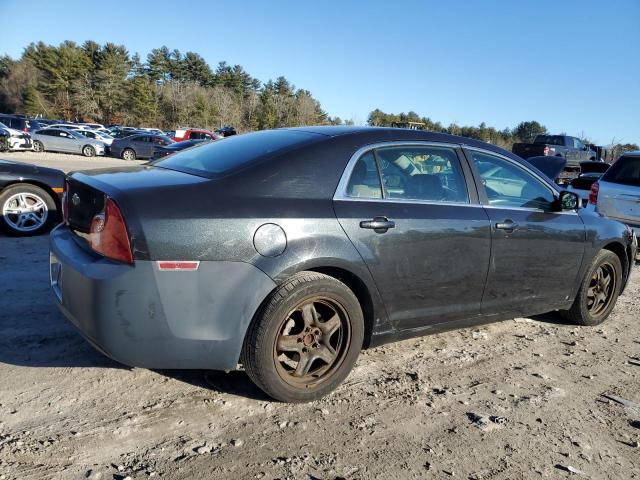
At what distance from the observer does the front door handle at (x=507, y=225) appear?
3.75m

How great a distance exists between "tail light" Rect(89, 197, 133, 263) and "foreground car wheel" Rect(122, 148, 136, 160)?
26696mm

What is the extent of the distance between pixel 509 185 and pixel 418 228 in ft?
3.89

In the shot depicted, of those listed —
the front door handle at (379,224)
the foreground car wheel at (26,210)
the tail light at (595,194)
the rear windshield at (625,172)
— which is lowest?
the foreground car wheel at (26,210)

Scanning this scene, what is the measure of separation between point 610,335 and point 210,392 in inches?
142

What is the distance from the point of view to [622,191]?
7484 millimetres

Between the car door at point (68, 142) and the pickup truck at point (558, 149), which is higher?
the pickup truck at point (558, 149)

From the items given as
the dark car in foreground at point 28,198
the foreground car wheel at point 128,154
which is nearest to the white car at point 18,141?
the foreground car wheel at point 128,154

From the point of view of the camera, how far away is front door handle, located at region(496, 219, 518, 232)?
375cm

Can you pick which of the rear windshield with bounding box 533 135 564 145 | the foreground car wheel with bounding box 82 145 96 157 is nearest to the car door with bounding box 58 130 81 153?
the foreground car wheel with bounding box 82 145 96 157

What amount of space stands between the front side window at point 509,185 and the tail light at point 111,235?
2536 millimetres

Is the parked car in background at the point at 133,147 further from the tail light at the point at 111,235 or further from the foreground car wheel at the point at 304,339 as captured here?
the foreground car wheel at the point at 304,339

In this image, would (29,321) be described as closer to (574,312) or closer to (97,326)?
(97,326)

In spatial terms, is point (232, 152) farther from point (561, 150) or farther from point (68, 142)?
point (68, 142)

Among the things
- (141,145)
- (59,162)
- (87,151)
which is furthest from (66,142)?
(59,162)
